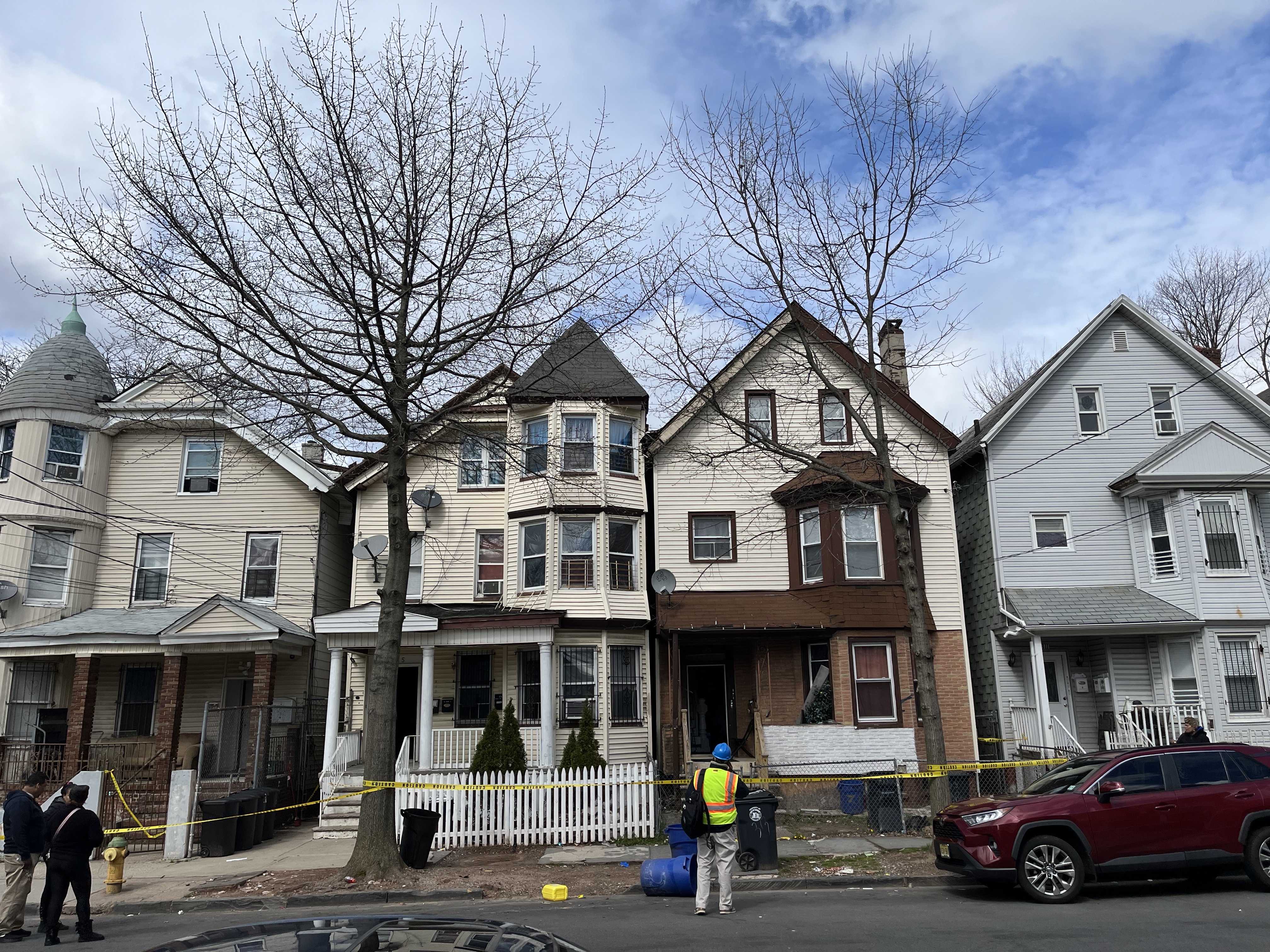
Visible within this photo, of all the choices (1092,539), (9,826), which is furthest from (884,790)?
(9,826)

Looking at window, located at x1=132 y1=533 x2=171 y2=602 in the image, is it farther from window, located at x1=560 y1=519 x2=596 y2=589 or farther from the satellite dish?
the satellite dish

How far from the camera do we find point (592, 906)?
10766mm

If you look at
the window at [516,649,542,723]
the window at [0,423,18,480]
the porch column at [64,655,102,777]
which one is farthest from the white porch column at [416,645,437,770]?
the window at [0,423,18,480]

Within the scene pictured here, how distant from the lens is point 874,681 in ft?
64.8

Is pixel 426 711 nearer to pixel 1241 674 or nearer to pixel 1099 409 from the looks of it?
pixel 1099 409

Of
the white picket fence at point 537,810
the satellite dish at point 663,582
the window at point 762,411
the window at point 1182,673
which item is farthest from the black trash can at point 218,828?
the window at point 1182,673

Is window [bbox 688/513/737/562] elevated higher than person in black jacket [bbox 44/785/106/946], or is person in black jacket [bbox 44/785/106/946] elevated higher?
window [bbox 688/513/737/562]

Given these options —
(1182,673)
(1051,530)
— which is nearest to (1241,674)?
(1182,673)

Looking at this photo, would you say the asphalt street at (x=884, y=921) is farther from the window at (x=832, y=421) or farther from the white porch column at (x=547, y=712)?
the window at (x=832, y=421)

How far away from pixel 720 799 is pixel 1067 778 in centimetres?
438

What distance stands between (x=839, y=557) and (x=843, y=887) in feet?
31.9

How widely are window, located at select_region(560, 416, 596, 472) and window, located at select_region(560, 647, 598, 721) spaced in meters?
4.09

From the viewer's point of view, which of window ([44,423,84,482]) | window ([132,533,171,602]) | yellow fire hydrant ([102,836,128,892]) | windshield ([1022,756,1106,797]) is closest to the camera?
windshield ([1022,756,1106,797])

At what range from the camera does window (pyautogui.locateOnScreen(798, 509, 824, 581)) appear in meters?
20.8
